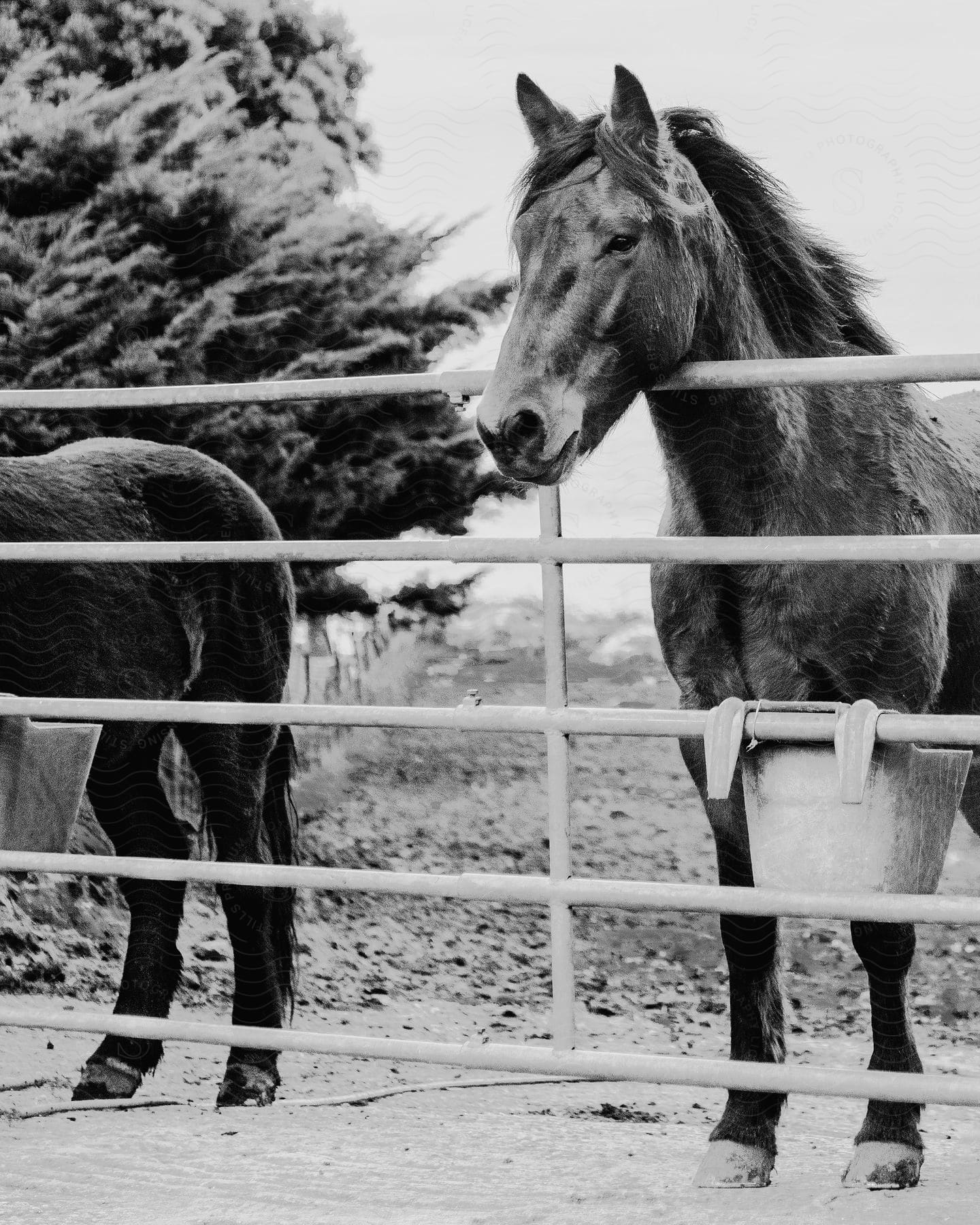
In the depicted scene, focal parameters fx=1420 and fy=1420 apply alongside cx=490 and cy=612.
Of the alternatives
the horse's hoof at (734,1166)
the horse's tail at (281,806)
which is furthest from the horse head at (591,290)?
the horse's tail at (281,806)

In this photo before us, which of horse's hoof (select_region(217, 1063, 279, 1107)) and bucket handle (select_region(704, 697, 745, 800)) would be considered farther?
horse's hoof (select_region(217, 1063, 279, 1107))

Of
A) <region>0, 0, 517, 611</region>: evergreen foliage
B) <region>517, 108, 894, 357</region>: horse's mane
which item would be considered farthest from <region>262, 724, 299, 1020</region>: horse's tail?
<region>0, 0, 517, 611</region>: evergreen foliage

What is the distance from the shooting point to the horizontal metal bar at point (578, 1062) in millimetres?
1910

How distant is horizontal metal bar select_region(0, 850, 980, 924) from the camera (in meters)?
1.96

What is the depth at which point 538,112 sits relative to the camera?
2539 millimetres

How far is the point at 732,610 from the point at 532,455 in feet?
2.32

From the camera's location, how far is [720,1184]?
2.62 metres

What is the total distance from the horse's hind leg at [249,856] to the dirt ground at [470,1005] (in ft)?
0.99

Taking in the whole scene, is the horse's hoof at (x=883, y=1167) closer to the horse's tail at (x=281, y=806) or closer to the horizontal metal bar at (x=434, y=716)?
the horizontal metal bar at (x=434, y=716)

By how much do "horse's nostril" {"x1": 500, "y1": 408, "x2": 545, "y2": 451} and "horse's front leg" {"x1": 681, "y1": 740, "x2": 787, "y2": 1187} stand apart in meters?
0.89

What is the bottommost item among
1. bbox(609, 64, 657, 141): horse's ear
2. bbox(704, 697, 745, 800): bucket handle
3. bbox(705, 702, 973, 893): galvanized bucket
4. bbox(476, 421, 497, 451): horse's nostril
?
bbox(705, 702, 973, 893): galvanized bucket

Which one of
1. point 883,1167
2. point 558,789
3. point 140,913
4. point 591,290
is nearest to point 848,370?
point 591,290

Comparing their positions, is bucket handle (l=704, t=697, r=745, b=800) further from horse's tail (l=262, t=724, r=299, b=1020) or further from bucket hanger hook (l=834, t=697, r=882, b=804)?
horse's tail (l=262, t=724, r=299, b=1020)

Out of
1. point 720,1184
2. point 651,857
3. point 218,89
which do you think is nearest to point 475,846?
point 651,857
